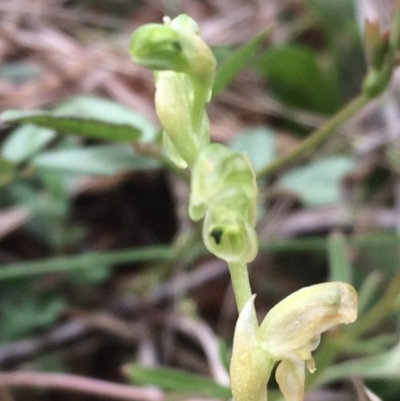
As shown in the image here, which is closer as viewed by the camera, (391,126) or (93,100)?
(93,100)

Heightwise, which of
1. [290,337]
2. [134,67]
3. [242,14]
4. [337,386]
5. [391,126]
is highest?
[242,14]

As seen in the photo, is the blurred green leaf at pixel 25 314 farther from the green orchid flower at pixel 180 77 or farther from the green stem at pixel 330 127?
the green orchid flower at pixel 180 77

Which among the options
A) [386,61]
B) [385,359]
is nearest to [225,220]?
[386,61]

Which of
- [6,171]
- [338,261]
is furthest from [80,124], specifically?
[338,261]

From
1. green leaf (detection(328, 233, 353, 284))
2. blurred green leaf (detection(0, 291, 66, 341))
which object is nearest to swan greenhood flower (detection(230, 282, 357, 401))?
green leaf (detection(328, 233, 353, 284))

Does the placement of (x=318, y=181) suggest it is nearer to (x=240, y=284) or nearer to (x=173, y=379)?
(x=173, y=379)

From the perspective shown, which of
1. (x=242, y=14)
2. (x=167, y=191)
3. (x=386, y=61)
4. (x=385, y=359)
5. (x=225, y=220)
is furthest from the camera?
(x=242, y=14)

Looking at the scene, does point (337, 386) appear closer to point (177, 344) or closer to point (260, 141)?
point (177, 344)

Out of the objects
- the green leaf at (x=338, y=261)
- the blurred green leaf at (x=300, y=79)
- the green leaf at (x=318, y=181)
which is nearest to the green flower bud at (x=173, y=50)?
the green leaf at (x=338, y=261)
